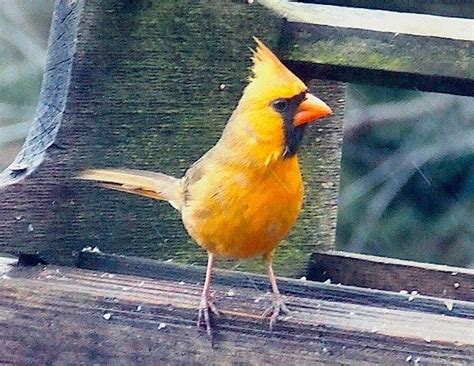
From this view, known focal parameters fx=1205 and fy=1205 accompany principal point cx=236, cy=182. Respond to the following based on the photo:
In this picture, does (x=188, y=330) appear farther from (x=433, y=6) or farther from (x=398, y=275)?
(x=433, y=6)

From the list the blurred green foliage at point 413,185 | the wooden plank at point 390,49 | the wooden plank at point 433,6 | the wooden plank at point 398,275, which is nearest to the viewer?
the wooden plank at point 390,49

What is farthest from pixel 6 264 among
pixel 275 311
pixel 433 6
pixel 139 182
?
pixel 433 6

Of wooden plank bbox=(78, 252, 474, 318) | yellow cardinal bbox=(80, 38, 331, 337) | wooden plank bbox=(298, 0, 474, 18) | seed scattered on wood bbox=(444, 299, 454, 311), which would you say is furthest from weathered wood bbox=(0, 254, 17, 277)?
wooden plank bbox=(298, 0, 474, 18)

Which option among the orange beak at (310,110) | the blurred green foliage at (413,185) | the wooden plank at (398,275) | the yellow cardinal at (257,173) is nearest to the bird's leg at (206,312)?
the yellow cardinal at (257,173)

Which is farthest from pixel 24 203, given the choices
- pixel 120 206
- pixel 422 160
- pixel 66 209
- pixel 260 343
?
pixel 422 160

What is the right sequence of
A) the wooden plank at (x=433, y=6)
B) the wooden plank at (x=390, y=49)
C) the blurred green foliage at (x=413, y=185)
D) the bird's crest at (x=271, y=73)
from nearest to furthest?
the bird's crest at (x=271, y=73) → the wooden plank at (x=390, y=49) → the wooden plank at (x=433, y=6) → the blurred green foliage at (x=413, y=185)

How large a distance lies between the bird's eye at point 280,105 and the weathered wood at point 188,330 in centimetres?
35

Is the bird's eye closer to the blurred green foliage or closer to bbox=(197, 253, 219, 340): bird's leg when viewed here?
bbox=(197, 253, 219, 340): bird's leg

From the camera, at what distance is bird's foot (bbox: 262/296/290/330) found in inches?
76.9

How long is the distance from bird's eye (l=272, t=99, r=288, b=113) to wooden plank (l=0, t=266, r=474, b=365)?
36 centimetres

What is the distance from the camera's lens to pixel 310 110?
221 cm

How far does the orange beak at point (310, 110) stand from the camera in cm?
220

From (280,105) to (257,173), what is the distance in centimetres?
14

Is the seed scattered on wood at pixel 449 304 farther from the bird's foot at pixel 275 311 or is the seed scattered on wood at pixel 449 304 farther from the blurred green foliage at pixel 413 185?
the blurred green foliage at pixel 413 185
